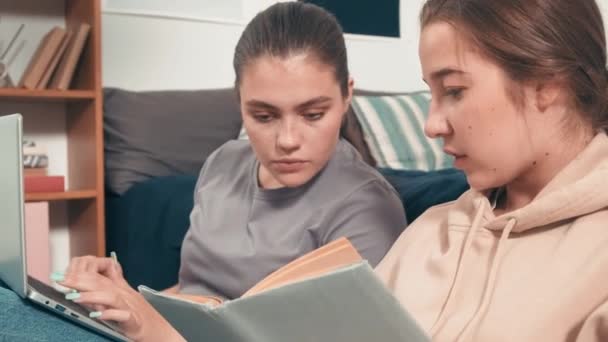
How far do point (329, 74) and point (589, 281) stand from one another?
584 millimetres

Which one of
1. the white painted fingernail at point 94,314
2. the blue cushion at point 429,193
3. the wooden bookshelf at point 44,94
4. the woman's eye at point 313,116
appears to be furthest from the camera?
the wooden bookshelf at point 44,94

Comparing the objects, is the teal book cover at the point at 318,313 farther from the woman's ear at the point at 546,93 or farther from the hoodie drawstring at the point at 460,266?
the woman's ear at the point at 546,93

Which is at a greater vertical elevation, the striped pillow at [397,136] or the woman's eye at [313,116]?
the woman's eye at [313,116]

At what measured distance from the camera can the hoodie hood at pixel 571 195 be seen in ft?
2.32

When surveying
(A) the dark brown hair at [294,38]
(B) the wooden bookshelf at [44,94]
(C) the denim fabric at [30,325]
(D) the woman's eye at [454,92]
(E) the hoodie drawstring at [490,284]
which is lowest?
(C) the denim fabric at [30,325]

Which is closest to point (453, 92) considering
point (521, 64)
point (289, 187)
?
point (521, 64)

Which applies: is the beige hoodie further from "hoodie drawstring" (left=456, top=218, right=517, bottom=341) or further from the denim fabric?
the denim fabric

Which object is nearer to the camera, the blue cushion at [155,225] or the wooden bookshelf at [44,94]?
the blue cushion at [155,225]

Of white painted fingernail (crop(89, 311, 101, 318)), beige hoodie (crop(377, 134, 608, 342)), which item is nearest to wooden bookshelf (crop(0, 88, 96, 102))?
white painted fingernail (crop(89, 311, 101, 318))

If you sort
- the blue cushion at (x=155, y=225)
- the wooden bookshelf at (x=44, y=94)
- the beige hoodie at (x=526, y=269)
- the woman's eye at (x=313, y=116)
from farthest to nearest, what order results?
the wooden bookshelf at (x=44, y=94), the blue cushion at (x=155, y=225), the woman's eye at (x=313, y=116), the beige hoodie at (x=526, y=269)

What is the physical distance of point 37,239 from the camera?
215cm

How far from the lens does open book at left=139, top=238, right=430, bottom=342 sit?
573 mm

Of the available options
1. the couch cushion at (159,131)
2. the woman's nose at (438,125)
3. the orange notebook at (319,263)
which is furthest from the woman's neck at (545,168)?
the couch cushion at (159,131)

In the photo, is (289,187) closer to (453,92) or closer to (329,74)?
(329,74)
